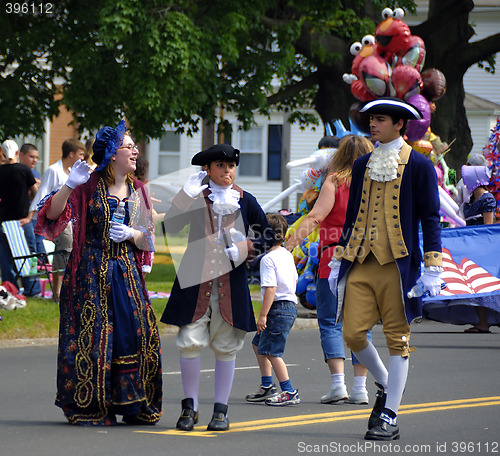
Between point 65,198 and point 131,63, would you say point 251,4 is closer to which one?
point 131,63

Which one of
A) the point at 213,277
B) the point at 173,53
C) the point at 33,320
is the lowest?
the point at 33,320

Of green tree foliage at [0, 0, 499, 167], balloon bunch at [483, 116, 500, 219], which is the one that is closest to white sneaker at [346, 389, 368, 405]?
balloon bunch at [483, 116, 500, 219]

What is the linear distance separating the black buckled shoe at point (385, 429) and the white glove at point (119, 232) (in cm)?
190

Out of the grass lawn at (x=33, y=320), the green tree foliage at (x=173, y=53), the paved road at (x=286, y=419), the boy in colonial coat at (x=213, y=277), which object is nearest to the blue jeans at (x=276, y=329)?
the paved road at (x=286, y=419)

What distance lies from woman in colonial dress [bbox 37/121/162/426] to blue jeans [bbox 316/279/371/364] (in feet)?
5.38

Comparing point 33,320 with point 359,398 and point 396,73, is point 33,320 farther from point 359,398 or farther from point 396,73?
point 396,73

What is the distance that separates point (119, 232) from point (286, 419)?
1690 millimetres

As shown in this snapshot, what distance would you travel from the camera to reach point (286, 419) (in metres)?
7.46

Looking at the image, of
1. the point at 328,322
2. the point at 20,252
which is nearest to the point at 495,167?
the point at 20,252

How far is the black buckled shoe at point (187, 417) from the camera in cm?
683

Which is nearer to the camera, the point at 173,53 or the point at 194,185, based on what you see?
the point at 194,185

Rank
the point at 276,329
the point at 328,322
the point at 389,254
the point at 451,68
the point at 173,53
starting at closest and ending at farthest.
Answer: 1. the point at 389,254
2. the point at 276,329
3. the point at 328,322
4. the point at 173,53
5. the point at 451,68

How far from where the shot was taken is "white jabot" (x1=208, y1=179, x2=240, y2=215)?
7016 millimetres

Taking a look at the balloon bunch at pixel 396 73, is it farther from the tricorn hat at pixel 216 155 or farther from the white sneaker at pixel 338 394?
the tricorn hat at pixel 216 155
